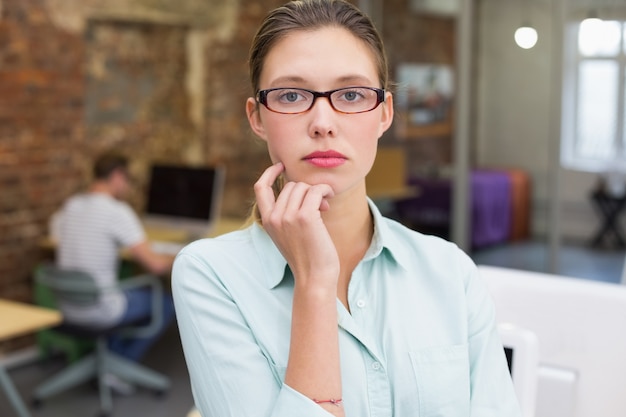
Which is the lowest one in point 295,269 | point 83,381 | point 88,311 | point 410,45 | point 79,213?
point 83,381

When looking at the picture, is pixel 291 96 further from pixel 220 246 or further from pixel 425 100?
pixel 425 100

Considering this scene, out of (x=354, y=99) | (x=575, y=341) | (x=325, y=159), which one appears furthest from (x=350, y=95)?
(x=575, y=341)

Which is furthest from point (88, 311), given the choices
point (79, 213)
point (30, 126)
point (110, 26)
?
point (110, 26)

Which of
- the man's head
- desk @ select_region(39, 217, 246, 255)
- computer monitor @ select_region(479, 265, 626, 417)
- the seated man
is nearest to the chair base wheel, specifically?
the seated man

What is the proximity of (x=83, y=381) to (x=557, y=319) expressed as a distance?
12.2ft

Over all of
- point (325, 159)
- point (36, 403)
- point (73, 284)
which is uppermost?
point (325, 159)

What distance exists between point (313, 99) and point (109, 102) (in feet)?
14.9

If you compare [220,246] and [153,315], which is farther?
[153,315]

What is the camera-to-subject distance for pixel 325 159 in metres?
1.31

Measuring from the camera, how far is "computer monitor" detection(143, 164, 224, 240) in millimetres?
5047

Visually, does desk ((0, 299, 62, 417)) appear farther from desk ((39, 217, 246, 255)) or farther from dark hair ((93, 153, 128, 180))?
desk ((39, 217, 246, 255))

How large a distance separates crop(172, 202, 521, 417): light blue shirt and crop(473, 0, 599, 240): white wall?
14.5ft

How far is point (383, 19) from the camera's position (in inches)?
249

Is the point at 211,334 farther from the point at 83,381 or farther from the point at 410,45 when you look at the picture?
the point at 410,45
